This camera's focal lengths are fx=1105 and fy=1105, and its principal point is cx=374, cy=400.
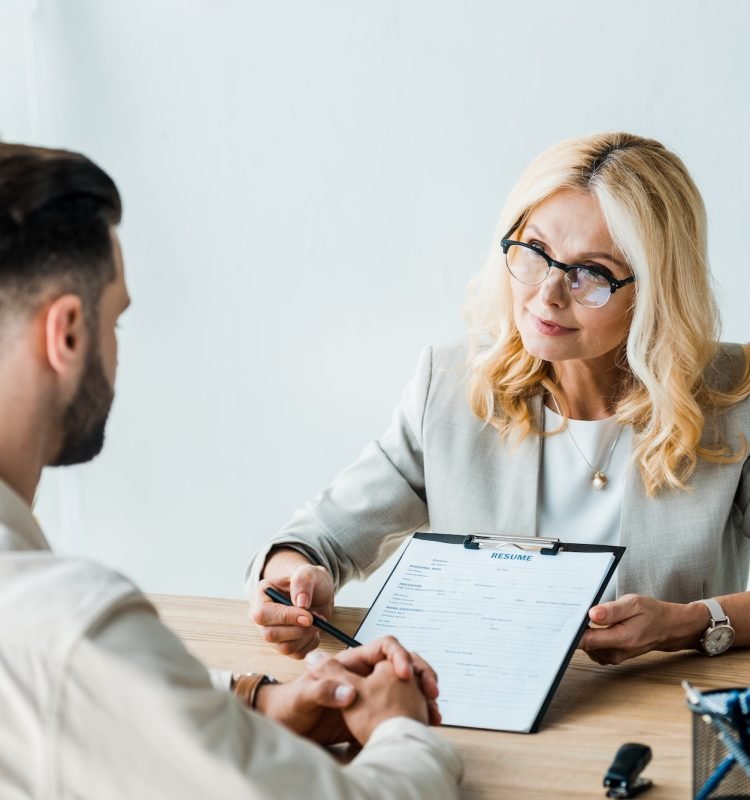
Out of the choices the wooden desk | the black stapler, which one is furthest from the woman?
the black stapler

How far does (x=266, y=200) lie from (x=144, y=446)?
3.23 ft

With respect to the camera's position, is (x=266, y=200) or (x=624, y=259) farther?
(x=266, y=200)

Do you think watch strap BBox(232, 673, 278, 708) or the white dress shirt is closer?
the white dress shirt

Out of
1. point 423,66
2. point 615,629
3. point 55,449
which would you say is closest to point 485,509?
point 615,629

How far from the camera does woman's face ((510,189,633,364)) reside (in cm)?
195

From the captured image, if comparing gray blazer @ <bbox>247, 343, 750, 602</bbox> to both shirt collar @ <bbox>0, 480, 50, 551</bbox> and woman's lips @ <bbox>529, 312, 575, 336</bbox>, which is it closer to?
woman's lips @ <bbox>529, 312, 575, 336</bbox>

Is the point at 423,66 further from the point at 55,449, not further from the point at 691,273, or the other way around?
the point at 55,449

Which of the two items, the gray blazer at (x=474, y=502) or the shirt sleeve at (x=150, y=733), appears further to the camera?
the gray blazer at (x=474, y=502)

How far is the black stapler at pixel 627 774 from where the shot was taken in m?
1.19

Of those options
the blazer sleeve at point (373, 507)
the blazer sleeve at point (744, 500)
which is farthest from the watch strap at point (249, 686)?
the blazer sleeve at point (744, 500)

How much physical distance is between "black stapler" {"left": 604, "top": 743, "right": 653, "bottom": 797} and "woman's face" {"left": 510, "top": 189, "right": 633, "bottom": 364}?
86 centimetres

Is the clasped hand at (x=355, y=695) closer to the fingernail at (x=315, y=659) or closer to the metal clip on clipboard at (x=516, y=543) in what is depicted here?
the fingernail at (x=315, y=659)

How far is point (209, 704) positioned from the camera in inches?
37.9

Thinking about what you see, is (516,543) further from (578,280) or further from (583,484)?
(578,280)
